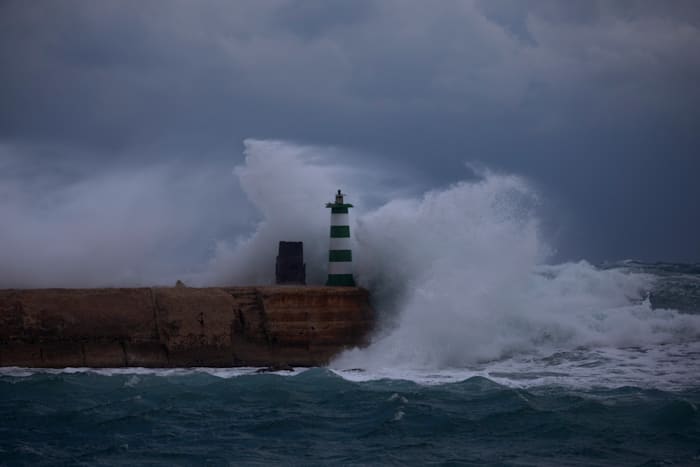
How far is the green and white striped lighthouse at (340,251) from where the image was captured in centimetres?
1105

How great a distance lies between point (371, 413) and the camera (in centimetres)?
726

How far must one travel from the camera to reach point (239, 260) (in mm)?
12383

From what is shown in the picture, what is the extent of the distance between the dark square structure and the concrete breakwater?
1.08 metres

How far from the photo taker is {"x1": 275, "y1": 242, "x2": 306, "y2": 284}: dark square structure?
11.3m

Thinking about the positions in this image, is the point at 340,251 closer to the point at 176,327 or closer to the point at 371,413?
the point at 176,327

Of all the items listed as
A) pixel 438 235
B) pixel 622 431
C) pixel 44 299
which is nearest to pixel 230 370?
pixel 44 299

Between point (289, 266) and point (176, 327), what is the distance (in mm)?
2326

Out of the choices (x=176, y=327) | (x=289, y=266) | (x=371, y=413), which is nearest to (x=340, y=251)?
(x=289, y=266)

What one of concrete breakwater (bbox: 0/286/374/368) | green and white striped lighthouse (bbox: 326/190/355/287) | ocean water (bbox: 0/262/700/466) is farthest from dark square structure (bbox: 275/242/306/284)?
ocean water (bbox: 0/262/700/466)

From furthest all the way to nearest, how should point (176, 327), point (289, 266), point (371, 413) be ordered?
point (289, 266)
point (176, 327)
point (371, 413)

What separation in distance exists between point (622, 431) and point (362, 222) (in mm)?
5888

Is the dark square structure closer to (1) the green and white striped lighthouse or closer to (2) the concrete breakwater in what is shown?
(1) the green and white striped lighthouse

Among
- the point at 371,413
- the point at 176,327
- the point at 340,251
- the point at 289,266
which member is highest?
the point at 340,251

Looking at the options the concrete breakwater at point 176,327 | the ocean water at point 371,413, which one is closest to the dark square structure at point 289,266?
the concrete breakwater at point 176,327
